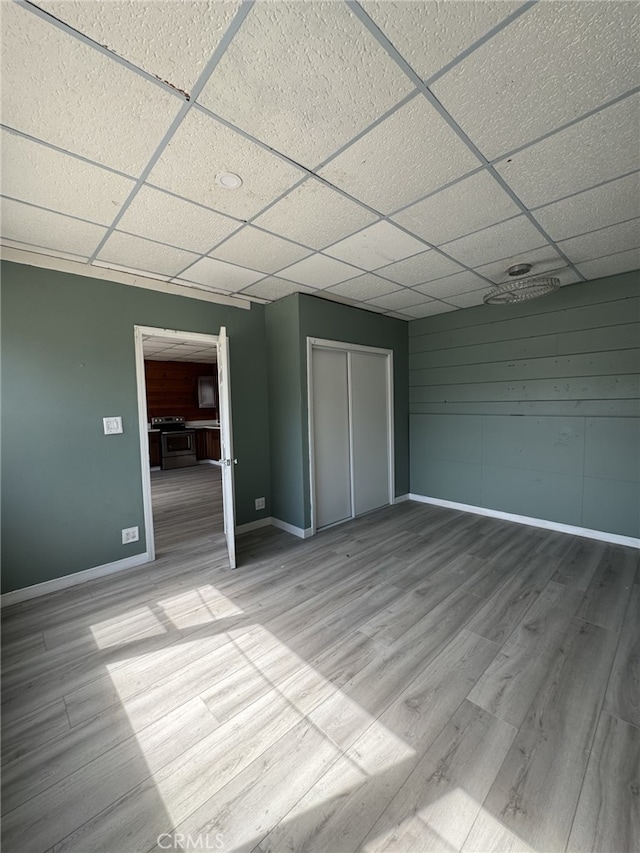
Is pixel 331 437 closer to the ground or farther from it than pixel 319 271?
closer to the ground

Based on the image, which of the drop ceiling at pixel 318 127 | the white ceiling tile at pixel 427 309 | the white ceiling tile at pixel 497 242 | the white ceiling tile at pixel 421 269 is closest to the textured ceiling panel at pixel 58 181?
the drop ceiling at pixel 318 127

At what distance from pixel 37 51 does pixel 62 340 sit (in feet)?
6.80

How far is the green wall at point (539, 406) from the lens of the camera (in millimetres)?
3309

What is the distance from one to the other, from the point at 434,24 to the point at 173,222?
1.74m

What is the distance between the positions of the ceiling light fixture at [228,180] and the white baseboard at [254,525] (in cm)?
328

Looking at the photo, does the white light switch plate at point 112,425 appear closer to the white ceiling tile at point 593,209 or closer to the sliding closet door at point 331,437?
the sliding closet door at point 331,437

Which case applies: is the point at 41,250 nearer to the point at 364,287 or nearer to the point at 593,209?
the point at 364,287

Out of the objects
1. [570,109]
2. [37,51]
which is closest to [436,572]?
[570,109]

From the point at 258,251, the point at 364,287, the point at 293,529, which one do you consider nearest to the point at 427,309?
the point at 364,287

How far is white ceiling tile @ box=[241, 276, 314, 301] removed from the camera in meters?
3.32

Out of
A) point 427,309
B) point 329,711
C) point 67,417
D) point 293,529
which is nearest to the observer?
point 329,711

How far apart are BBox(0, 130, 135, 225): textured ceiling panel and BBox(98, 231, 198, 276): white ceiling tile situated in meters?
0.34

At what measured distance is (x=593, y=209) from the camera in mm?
2143

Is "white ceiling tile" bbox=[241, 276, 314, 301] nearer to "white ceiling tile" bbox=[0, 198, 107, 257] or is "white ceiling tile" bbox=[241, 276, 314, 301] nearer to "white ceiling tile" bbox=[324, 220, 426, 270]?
"white ceiling tile" bbox=[324, 220, 426, 270]
